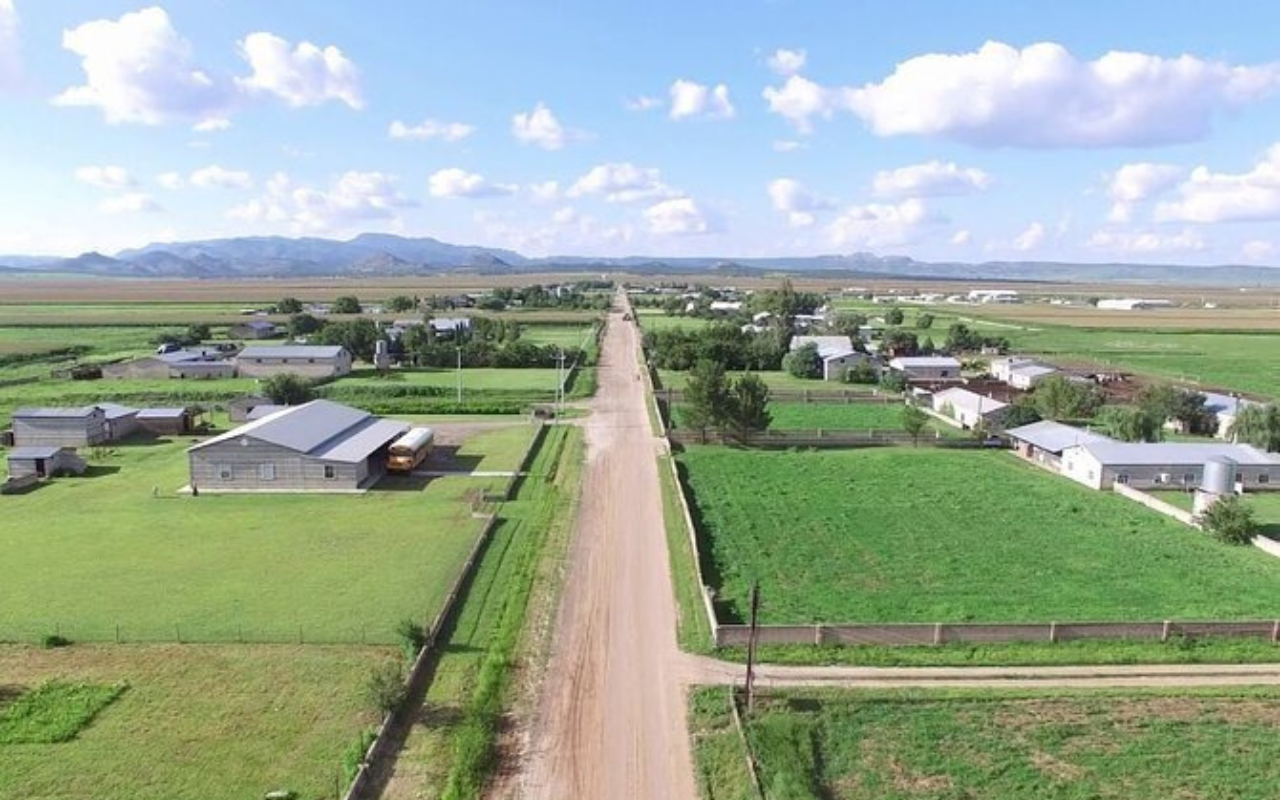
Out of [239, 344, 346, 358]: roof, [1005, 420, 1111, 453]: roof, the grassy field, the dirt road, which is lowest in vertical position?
the dirt road

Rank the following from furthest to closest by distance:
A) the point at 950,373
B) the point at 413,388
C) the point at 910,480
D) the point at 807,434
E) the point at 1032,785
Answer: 1. the point at 950,373
2. the point at 413,388
3. the point at 807,434
4. the point at 910,480
5. the point at 1032,785

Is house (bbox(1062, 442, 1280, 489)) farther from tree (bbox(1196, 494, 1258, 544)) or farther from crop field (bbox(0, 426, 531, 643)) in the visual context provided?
crop field (bbox(0, 426, 531, 643))

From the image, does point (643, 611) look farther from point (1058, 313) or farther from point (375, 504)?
point (1058, 313)

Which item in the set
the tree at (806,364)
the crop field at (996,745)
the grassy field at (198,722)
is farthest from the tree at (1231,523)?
the tree at (806,364)

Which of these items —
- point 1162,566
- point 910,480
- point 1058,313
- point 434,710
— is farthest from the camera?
point 1058,313

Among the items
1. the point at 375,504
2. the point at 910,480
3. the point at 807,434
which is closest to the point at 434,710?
the point at 375,504

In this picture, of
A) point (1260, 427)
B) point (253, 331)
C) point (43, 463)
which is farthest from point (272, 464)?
point (253, 331)

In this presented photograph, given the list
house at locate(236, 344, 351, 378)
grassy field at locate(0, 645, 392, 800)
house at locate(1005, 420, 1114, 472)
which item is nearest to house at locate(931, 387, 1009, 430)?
house at locate(1005, 420, 1114, 472)
